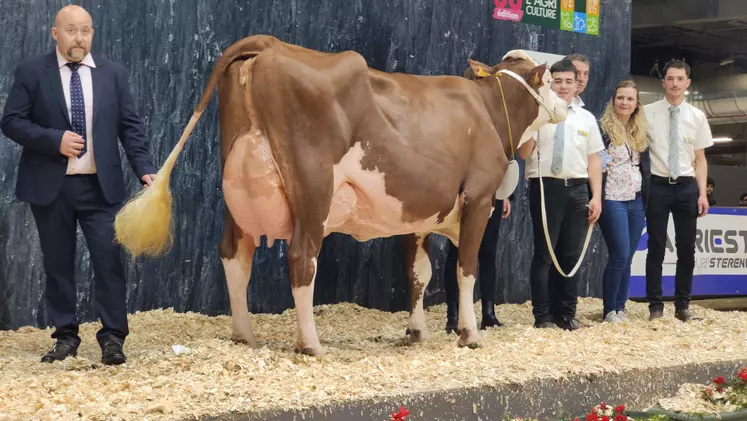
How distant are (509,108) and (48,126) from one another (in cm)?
237

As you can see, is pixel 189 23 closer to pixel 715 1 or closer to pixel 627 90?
pixel 627 90

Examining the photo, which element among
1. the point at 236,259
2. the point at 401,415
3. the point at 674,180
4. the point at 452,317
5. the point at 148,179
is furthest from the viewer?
the point at 674,180

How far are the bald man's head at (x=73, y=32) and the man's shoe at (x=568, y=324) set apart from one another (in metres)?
3.23

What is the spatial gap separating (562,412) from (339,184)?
1.41 m

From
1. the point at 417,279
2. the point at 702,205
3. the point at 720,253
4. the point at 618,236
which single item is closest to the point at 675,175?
the point at 702,205

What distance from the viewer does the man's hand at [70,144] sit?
3.98 metres

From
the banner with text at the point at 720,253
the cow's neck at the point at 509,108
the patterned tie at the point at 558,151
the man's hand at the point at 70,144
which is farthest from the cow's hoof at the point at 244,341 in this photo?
the banner with text at the point at 720,253

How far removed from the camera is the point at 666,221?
620cm

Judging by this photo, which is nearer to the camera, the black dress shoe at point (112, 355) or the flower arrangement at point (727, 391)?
the black dress shoe at point (112, 355)

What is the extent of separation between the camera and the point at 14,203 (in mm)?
5406

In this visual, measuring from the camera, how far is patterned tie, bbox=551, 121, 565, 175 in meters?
5.49

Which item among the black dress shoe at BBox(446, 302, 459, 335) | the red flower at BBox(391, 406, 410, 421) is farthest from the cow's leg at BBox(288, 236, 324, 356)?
the black dress shoe at BBox(446, 302, 459, 335)

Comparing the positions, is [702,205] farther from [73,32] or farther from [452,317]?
[73,32]

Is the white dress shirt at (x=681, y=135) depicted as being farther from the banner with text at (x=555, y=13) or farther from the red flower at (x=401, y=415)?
the red flower at (x=401, y=415)
